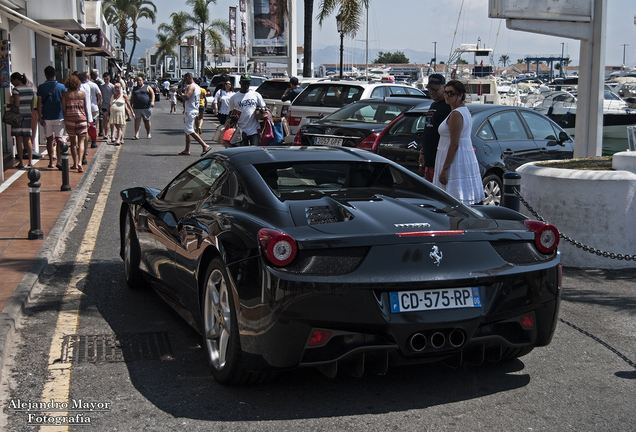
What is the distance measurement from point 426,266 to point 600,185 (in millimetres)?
4239

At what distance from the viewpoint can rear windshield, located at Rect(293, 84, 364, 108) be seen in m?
16.0

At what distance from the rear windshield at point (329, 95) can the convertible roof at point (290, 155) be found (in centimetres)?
1075

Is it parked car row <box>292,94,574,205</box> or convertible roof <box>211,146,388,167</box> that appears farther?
parked car row <box>292,94,574,205</box>

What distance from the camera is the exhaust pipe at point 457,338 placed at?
380 cm

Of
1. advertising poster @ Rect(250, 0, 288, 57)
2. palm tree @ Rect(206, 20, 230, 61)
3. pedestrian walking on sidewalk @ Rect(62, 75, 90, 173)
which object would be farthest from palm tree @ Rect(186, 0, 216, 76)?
pedestrian walking on sidewalk @ Rect(62, 75, 90, 173)

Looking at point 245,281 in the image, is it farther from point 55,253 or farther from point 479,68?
point 479,68

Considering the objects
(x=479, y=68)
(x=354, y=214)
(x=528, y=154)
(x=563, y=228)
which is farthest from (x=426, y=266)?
(x=479, y=68)

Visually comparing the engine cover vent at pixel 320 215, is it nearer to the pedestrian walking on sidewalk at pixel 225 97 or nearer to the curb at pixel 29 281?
the curb at pixel 29 281

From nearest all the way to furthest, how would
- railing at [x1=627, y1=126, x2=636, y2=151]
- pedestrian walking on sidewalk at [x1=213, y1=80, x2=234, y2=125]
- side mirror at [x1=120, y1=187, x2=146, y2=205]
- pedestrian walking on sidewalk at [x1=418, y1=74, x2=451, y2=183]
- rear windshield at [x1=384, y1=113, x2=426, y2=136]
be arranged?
side mirror at [x1=120, y1=187, x2=146, y2=205] < pedestrian walking on sidewalk at [x1=418, y1=74, x2=451, y2=183] < rear windshield at [x1=384, y1=113, x2=426, y2=136] < railing at [x1=627, y1=126, x2=636, y2=151] < pedestrian walking on sidewalk at [x1=213, y1=80, x2=234, y2=125]

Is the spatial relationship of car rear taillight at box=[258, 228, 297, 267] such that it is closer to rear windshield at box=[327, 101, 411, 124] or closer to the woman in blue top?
rear windshield at box=[327, 101, 411, 124]

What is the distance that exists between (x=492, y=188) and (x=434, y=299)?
6.37 metres

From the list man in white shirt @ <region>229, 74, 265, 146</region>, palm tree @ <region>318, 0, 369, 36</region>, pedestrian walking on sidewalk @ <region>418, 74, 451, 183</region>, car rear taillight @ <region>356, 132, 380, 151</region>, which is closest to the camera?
pedestrian walking on sidewalk @ <region>418, 74, 451, 183</region>

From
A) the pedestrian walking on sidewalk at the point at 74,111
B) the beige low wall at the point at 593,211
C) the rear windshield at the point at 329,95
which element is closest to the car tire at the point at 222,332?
the beige low wall at the point at 593,211

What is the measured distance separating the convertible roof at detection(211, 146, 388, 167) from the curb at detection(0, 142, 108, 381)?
1910 mm
